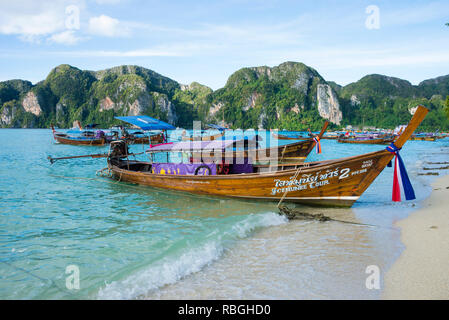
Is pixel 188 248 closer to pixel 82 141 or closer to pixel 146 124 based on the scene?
pixel 146 124

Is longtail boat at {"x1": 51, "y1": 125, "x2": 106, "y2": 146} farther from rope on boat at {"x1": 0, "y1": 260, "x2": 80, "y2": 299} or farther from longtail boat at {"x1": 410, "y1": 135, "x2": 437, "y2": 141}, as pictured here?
longtail boat at {"x1": 410, "y1": 135, "x2": 437, "y2": 141}

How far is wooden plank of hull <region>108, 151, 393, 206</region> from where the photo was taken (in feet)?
28.0

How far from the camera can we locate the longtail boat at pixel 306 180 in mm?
8430

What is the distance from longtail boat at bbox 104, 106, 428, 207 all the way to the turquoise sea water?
50 cm

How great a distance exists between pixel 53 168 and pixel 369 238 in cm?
2180

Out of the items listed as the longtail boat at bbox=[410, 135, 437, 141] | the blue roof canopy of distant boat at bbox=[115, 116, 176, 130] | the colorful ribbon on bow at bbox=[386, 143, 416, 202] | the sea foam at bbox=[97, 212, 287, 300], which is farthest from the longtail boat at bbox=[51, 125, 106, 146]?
the longtail boat at bbox=[410, 135, 437, 141]

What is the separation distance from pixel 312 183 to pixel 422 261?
13.6 feet

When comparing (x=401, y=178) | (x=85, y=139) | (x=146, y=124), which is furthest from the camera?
(x=85, y=139)

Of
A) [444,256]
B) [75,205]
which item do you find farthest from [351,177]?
[75,205]

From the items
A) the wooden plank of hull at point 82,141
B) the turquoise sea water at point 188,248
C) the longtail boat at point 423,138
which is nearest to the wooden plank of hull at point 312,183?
the turquoise sea water at point 188,248

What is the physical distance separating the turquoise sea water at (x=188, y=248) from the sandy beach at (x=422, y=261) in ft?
1.00

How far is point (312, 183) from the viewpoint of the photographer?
903cm

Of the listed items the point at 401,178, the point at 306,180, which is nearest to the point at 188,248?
the point at 306,180
